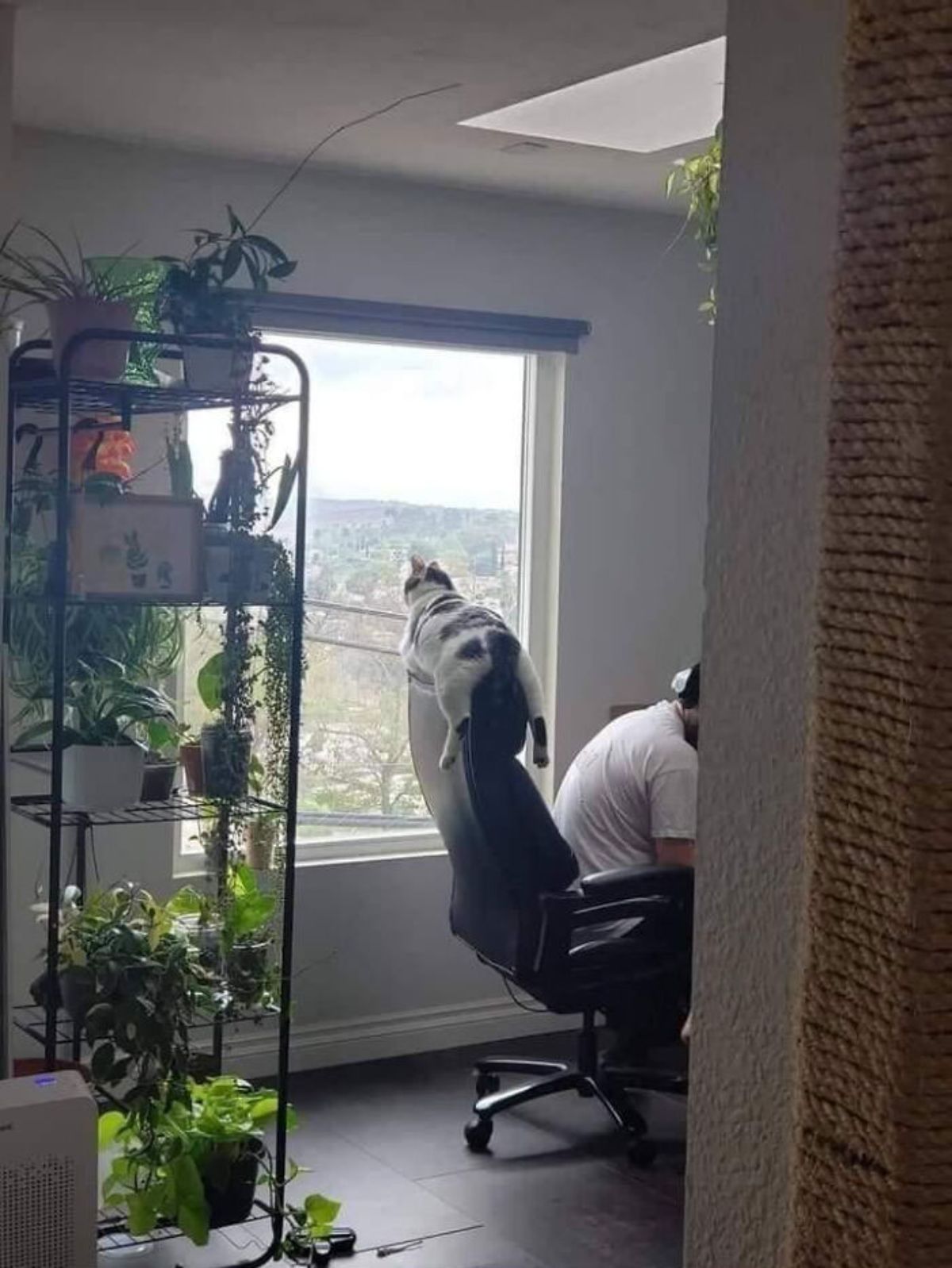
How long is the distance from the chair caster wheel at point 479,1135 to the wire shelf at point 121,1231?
2.27 feet

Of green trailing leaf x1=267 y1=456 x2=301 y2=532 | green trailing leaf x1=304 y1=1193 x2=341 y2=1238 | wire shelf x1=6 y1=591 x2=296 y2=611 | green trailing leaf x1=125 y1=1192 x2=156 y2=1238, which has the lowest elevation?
green trailing leaf x1=304 y1=1193 x2=341 y2=1238

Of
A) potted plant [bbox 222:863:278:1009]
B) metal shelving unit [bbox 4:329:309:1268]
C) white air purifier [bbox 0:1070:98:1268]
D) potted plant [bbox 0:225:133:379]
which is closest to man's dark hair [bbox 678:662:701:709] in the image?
metal shelving unit [bbox 4:329:309:1268]

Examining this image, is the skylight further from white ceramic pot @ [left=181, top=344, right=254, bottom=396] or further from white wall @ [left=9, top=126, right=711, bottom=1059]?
white ceramic pot @ [left=181, top=344, right=254, bottom=396]

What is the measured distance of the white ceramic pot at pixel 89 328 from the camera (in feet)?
9.99

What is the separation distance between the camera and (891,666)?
729 millimetres

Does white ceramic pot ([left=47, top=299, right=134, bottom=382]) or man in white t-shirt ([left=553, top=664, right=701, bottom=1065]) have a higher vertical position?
white ceramic pot ([left=47, top=299, right=134, bottom=382])

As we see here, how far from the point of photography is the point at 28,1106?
250cm

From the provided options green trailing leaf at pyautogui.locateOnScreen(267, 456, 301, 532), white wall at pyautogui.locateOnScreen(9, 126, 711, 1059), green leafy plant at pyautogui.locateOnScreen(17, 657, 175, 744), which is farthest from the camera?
white wall at pyautogui.locateOnScreen(9, 126, 711, 1059)

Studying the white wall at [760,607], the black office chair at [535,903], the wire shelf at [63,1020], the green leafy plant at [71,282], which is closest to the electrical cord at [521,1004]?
the black office chair at [535,903]

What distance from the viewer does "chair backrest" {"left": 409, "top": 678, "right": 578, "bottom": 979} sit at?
360 centimetres

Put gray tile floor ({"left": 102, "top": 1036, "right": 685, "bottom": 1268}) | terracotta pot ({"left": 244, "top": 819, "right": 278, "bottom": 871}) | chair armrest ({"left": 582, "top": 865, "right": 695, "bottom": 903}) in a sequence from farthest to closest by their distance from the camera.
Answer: chair armrest ({"left": 582, "top": 865, "right": 695, "bottom": 903}) → terracotta pot ({"left": 244, "top": 819, "right": 278, "bottom": 871}) → gray tile floor ({"left": 102, "top": 1036, "right": 685, "bottom": 1268})

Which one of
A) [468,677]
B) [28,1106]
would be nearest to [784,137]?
[28,1106]

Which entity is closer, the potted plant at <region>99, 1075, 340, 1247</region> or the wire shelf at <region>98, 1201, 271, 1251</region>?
the potted plant at <region>99, 1075, 340, 1247</region>

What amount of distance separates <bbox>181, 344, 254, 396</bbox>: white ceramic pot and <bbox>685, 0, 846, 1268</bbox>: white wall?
7.51 ft
